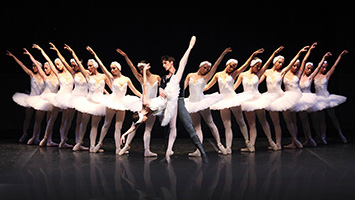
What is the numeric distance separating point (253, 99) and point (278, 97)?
46 cm

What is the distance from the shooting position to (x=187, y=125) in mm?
5730

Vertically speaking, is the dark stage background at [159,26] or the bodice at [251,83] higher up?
the dark stage background at [159,26]

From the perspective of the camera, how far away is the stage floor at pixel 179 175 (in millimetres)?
4164

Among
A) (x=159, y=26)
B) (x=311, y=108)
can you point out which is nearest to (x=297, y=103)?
(x=311, y=108)

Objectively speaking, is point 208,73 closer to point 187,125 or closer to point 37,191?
point 187,125

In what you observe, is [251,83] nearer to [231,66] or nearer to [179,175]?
[231,66]

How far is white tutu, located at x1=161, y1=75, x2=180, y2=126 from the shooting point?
5.68 m

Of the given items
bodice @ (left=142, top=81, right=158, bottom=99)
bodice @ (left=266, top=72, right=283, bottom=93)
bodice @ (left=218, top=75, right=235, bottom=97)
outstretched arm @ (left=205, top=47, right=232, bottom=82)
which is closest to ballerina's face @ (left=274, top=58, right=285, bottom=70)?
bodice @ (left=266, top=72, right=283, bottom=93)

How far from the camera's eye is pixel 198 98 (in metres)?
6.45

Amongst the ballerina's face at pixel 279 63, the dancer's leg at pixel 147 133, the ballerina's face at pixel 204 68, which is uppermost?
the ballerina's face at pixel 279 63

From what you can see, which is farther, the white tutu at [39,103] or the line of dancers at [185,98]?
the white tutu at [39,103]

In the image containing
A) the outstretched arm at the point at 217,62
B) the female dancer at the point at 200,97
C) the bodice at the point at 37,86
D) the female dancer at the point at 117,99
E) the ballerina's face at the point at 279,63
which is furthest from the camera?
the bodice at the point at 37,86

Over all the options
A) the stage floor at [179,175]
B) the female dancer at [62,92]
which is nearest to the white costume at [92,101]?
the female dancer at [62,92]

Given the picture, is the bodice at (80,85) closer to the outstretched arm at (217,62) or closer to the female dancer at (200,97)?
the female dancer at (200,97)
